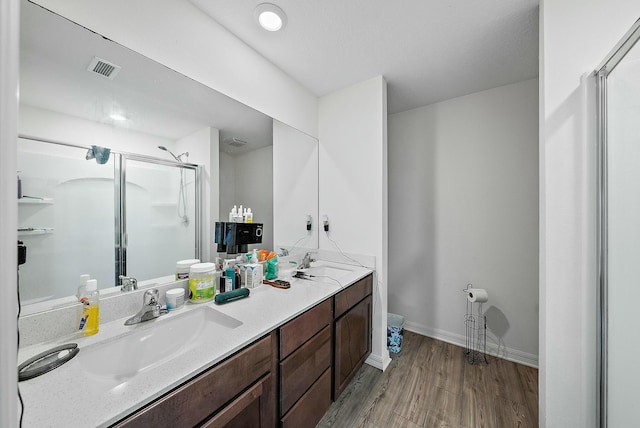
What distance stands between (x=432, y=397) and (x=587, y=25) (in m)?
2.29

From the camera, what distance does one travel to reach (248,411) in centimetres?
89

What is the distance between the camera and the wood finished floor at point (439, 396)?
1.44 metres

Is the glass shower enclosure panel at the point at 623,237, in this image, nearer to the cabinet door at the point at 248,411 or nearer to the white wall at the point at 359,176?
the white wall at the point at 359,176

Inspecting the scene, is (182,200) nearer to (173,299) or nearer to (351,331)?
(173,299)

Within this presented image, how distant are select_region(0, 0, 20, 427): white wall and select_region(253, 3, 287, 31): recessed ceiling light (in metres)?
1.29

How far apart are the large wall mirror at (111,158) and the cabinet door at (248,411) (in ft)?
2.43

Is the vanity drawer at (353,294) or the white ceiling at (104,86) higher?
the white ceiling at (104,86)

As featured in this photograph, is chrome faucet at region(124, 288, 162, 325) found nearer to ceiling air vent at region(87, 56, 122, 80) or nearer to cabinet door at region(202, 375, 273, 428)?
cabinet door at region(202, 375, 273, 428)

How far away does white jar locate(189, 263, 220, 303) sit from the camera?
1.21 meters

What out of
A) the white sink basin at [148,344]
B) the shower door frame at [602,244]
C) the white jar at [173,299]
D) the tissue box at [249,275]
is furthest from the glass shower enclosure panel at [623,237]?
the white jar at [173,299]

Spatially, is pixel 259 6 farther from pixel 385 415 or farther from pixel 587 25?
pixel 385 415

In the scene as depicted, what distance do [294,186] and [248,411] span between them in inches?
62.5

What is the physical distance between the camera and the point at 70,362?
0.76m

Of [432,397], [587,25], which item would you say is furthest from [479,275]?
[587,25]
